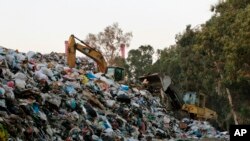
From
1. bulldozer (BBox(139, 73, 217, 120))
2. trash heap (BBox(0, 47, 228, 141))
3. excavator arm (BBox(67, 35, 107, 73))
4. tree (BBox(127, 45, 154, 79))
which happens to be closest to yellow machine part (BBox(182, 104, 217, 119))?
bulldozer (BBox(139, 73, 217, 120))

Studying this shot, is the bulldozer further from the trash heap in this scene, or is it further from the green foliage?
the trash heap

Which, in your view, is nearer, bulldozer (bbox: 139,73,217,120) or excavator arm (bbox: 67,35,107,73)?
excavator arm (bbox: 67,35,107,73)

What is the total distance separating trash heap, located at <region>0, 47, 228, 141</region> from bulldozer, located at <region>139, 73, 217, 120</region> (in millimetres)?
2502

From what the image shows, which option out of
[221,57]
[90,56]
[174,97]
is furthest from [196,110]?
[90,56]

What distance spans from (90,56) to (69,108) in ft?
22.1

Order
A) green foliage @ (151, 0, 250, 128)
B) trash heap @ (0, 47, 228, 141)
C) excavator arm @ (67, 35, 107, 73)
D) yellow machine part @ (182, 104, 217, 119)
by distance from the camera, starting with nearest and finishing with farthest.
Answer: trash heap @ (0, 47, 228, 141) < excavator arm @ (67, 35, 107, 73) < green foliage @ (151, 0, 250, 128) < yellow machine part @ (182, 104, 217, 119)

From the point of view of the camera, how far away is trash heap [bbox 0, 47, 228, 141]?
330 inches

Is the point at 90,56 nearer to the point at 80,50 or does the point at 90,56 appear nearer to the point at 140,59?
the point at 80,50

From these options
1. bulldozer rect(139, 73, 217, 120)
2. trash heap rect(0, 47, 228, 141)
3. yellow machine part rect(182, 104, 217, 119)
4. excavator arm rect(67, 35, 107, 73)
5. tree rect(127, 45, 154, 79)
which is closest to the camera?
trash heap rect(0, 47, 228, 141)

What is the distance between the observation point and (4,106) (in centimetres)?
816

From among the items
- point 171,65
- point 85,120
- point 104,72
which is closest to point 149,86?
point 104,72

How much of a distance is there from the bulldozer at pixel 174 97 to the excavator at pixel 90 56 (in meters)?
1.62

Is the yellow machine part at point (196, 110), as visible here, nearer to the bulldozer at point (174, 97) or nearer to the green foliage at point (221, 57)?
the bulldozer at point (174, 97)

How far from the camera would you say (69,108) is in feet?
35.3
